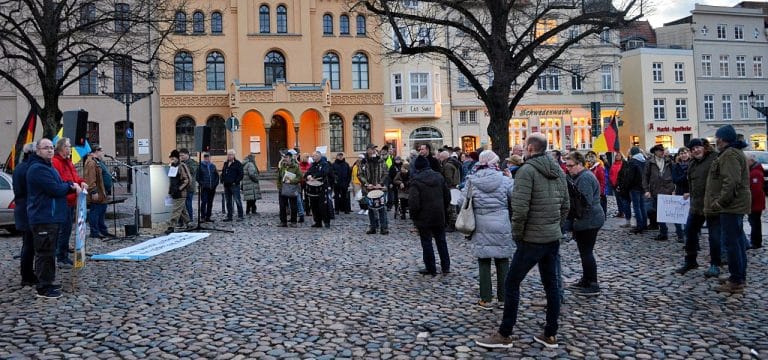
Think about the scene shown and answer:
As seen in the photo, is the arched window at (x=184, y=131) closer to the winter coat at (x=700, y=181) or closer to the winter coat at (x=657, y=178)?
the winter coat at (x=657, y=178)

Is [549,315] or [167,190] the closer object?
[549,315]

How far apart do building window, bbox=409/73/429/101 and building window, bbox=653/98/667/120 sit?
1880 centimetres

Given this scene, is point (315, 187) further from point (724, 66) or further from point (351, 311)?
point (724, 66)

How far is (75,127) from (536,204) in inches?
441

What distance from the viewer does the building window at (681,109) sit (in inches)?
2004

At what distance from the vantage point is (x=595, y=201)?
8188 mm

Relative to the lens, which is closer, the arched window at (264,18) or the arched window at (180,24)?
the arched window at (180,24)

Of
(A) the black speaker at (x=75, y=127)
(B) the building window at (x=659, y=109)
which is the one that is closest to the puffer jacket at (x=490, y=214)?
(A) the black speaker at (x=75, y=127)

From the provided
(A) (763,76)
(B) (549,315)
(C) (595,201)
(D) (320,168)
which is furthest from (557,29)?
(A) (763,76)

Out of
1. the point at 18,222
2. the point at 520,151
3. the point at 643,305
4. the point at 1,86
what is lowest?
the point at 643,305

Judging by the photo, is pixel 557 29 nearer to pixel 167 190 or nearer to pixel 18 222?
pixel 167 190

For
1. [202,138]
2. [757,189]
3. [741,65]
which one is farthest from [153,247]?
[741,65]

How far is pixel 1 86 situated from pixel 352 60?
2167 cm

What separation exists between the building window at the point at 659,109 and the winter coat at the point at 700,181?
43.8 m
